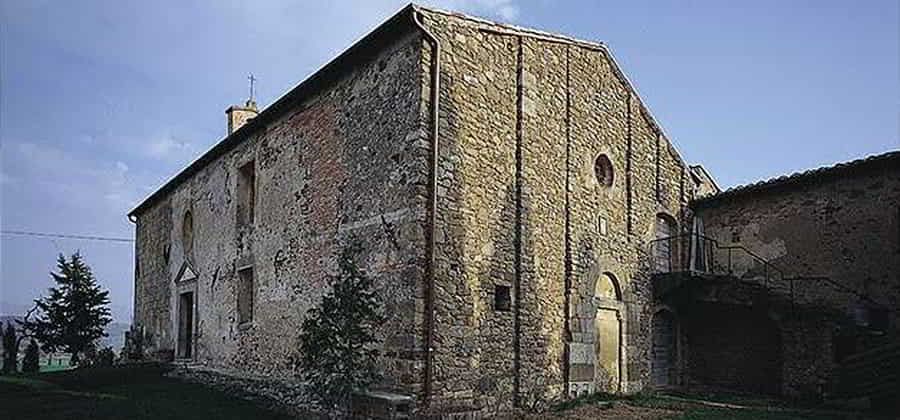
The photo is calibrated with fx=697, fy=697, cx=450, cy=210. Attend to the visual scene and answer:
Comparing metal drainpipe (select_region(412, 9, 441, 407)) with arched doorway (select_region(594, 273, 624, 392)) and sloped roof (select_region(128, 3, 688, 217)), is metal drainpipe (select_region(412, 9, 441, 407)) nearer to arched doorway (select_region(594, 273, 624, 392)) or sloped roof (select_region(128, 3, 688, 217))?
sloped roof (select_region(128, 3, 688, 217))

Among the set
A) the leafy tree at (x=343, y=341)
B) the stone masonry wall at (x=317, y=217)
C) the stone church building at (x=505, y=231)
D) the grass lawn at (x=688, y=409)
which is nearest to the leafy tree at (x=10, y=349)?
the stone church building at (x=505, y=231)

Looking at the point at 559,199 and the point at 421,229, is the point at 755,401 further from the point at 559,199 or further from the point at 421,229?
the point at 421,229

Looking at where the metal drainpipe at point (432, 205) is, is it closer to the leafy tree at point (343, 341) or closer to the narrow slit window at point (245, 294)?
the leafy tree at point (343, 341)

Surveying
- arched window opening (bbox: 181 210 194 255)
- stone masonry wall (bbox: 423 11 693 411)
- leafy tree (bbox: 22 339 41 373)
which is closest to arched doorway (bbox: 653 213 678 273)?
stone masonry wall (bbox: 423 11 693 411)

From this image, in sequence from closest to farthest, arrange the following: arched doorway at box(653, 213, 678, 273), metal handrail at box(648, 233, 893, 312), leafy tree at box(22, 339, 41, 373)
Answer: metal handrail at box(648, 233, 893, 312), arched doorway at box(653, 213, 678, 273), leafy tree at box(22, 339, 41, 373)

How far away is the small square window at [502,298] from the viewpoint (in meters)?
11.1

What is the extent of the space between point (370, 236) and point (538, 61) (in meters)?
4.57

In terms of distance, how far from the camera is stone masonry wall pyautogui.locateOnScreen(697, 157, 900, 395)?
13453 mm

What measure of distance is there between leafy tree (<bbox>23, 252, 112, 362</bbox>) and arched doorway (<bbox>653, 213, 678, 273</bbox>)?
69.9 ft

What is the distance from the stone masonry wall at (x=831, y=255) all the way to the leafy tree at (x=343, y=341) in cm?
897

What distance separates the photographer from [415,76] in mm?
10250

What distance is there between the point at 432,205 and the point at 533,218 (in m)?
2.54

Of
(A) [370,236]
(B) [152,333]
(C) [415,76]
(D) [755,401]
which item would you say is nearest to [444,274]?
(A) [370,236]

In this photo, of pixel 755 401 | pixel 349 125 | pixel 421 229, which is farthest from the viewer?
pixel 755 401
